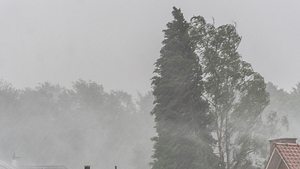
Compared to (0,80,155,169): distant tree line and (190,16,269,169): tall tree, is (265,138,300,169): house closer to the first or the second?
(190,16,269,169): tall tree

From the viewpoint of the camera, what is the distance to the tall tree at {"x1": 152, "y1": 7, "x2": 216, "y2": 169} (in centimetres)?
2558

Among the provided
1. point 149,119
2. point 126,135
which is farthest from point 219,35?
point 149,119

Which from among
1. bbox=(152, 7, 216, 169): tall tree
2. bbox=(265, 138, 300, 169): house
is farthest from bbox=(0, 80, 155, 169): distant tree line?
bbox=(265, 138, 300, 169): house

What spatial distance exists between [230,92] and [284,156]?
1201 centimetres

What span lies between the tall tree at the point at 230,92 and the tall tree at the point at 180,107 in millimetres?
723

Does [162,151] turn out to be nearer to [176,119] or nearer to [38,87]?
[176,119]

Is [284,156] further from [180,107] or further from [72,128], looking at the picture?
[72,128]

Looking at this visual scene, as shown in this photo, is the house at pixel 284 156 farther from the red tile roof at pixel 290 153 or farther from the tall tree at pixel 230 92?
the tall tree at pixel 230 92

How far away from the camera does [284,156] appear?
15672 mm

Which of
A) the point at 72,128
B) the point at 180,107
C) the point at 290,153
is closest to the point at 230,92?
the point at 180,107

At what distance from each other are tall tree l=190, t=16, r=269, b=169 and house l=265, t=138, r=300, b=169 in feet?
32.1

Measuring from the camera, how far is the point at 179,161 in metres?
25.7

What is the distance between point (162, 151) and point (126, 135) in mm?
43494

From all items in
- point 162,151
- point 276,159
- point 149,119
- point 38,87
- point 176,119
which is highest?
point 38,87
